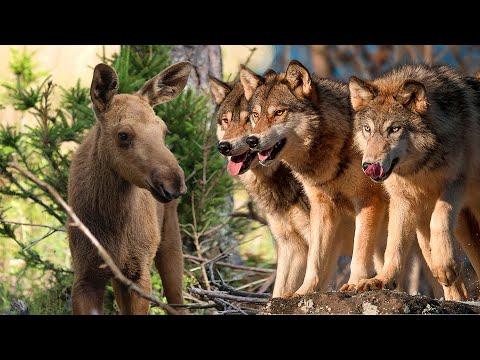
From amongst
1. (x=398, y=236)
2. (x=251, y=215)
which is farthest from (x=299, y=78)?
(x=251, y=215)

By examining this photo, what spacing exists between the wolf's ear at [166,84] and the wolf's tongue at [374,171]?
5.58 feet

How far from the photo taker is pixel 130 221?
22.6 feet

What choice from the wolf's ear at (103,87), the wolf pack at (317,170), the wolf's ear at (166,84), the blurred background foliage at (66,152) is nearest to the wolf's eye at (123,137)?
the wolf pack at (317,170)

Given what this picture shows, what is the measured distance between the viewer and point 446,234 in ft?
21.2

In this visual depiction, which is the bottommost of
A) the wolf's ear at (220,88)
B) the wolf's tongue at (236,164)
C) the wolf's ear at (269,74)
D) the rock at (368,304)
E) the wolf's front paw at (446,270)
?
the rock at (368,304)

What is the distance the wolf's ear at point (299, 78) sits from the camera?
7258mm

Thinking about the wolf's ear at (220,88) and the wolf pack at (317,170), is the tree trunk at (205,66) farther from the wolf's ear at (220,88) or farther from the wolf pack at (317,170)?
the wolf pack at (317,170)

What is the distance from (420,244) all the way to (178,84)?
2343 mm

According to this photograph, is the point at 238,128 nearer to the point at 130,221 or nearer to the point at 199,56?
the point at 130,221

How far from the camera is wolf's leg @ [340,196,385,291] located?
7.02m

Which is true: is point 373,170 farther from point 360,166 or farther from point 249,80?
A: point 249,80

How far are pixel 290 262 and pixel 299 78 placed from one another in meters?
1.66
